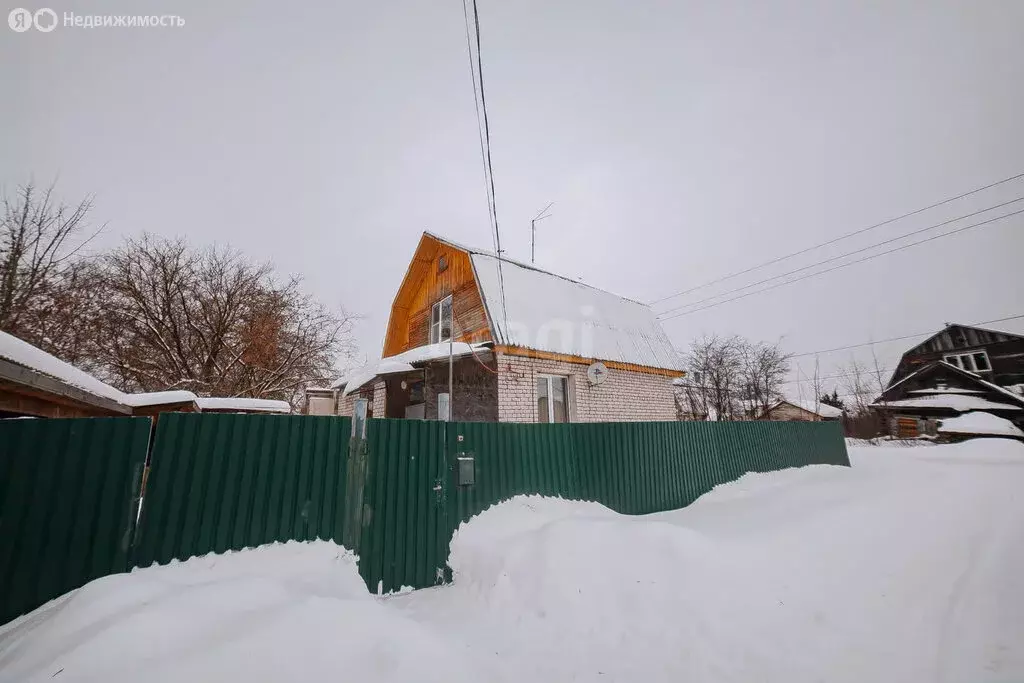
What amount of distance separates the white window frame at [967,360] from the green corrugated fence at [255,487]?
135ft

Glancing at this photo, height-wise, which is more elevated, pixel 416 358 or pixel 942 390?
pixel 416 358

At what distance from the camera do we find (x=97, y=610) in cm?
247

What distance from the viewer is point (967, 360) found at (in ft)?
96.7

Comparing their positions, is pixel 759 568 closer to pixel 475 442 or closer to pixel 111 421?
pixel 475 442

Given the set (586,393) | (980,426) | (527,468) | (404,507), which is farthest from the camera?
(980,426)

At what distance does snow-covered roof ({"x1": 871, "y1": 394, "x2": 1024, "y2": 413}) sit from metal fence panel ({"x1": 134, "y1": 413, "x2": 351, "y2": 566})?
115ft

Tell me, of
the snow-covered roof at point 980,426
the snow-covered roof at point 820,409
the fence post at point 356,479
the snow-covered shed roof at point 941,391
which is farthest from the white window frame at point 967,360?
the fence post at point 356,479

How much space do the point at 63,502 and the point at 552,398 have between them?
9.03 m

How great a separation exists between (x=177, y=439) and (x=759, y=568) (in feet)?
19.6

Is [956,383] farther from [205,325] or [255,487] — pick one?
[205,325]

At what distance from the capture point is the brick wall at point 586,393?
957 cm

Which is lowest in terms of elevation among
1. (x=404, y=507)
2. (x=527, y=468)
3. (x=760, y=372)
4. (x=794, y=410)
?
(x=404, y=507)

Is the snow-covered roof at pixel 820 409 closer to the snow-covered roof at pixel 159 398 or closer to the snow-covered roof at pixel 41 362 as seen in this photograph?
the snow-covered roof at pixel 159 398

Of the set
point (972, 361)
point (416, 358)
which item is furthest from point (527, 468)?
point (972, 361)
